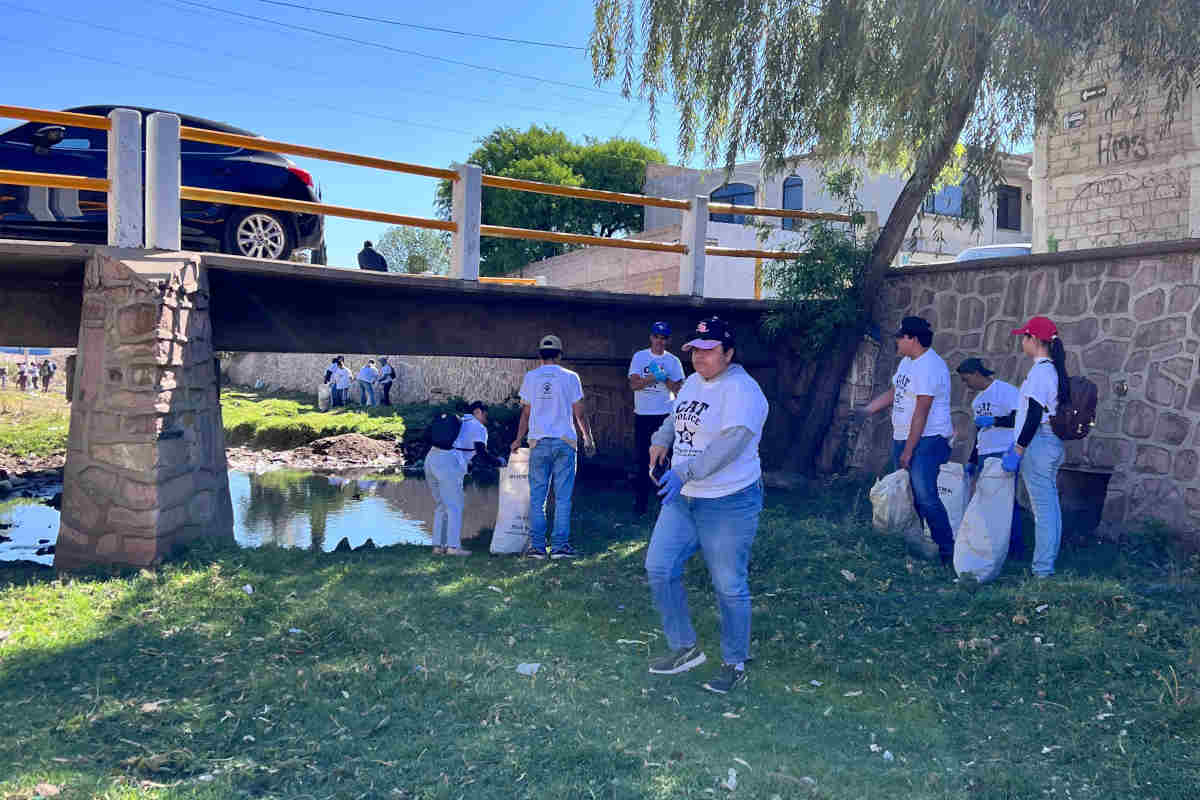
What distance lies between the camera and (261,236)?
31.3 ft

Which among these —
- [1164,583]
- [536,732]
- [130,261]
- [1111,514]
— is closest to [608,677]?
[536,732]

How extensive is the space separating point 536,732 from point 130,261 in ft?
16.4

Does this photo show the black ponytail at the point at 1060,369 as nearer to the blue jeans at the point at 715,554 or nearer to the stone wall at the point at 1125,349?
the stone wall at the point at 1125,349

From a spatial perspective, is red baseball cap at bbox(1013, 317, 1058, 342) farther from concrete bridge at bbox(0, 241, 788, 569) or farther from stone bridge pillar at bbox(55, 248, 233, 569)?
stone bridge pillar at bbox(55, 248, 233, 569)

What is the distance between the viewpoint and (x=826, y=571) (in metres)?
7.03

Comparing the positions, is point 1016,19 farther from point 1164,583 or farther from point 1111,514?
point 1164,583

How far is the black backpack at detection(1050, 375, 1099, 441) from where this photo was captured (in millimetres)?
6461

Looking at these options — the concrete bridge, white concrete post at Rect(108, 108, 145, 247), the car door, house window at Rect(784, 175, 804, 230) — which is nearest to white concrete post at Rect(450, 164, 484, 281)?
the concrete bridge

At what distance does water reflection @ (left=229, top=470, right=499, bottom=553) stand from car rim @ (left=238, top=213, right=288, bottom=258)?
9.48 feet

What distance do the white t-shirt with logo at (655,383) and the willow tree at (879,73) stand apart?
10.4ft

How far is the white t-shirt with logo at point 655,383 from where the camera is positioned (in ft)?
28.4

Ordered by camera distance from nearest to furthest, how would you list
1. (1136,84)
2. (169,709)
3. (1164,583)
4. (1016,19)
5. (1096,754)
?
(1096,754), (169,709), (1164,583), (1016,19), (1136,84)

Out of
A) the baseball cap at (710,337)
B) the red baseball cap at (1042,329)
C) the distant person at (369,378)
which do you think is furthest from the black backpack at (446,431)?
the distant person at (369,378)

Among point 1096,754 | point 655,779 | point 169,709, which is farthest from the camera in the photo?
point 169,709
